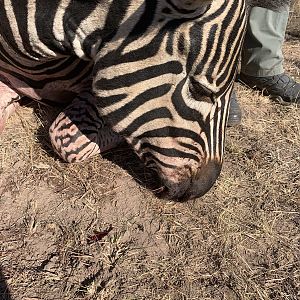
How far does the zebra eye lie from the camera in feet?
7.96

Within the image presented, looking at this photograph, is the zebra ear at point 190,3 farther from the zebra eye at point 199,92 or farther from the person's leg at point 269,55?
the person's leg at point 269,55

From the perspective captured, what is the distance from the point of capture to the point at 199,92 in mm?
2465

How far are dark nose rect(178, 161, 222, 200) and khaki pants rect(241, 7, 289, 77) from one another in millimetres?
1700

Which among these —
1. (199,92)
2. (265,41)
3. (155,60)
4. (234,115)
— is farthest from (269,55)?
(155,60)

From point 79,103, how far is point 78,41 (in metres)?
0.89

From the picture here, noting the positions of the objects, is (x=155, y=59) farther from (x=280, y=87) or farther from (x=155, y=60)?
(x=280, y=87)

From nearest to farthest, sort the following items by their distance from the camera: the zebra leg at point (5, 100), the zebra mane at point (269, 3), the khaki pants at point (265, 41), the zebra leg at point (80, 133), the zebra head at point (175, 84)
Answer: the zebra head at point (175, 84) → the zebra mane at point (269, 3) → the zebra leg at point (80, 133) → the zebra leg at point (5, 100) → the khaki pants at point (265, 41)

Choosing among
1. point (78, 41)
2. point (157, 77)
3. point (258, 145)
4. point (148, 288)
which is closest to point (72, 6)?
point (78, 41)

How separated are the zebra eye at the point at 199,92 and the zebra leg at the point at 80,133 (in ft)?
3.42

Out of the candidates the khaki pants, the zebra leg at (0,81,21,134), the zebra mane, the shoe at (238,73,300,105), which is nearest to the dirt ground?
the zebra leg at (0,81,21,134)

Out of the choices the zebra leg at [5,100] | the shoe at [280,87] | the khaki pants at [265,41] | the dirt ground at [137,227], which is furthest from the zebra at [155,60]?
the shoe at [280,87]

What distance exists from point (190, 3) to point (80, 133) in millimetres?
1435

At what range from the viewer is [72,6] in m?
2.50

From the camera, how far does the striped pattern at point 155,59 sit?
2.33m
